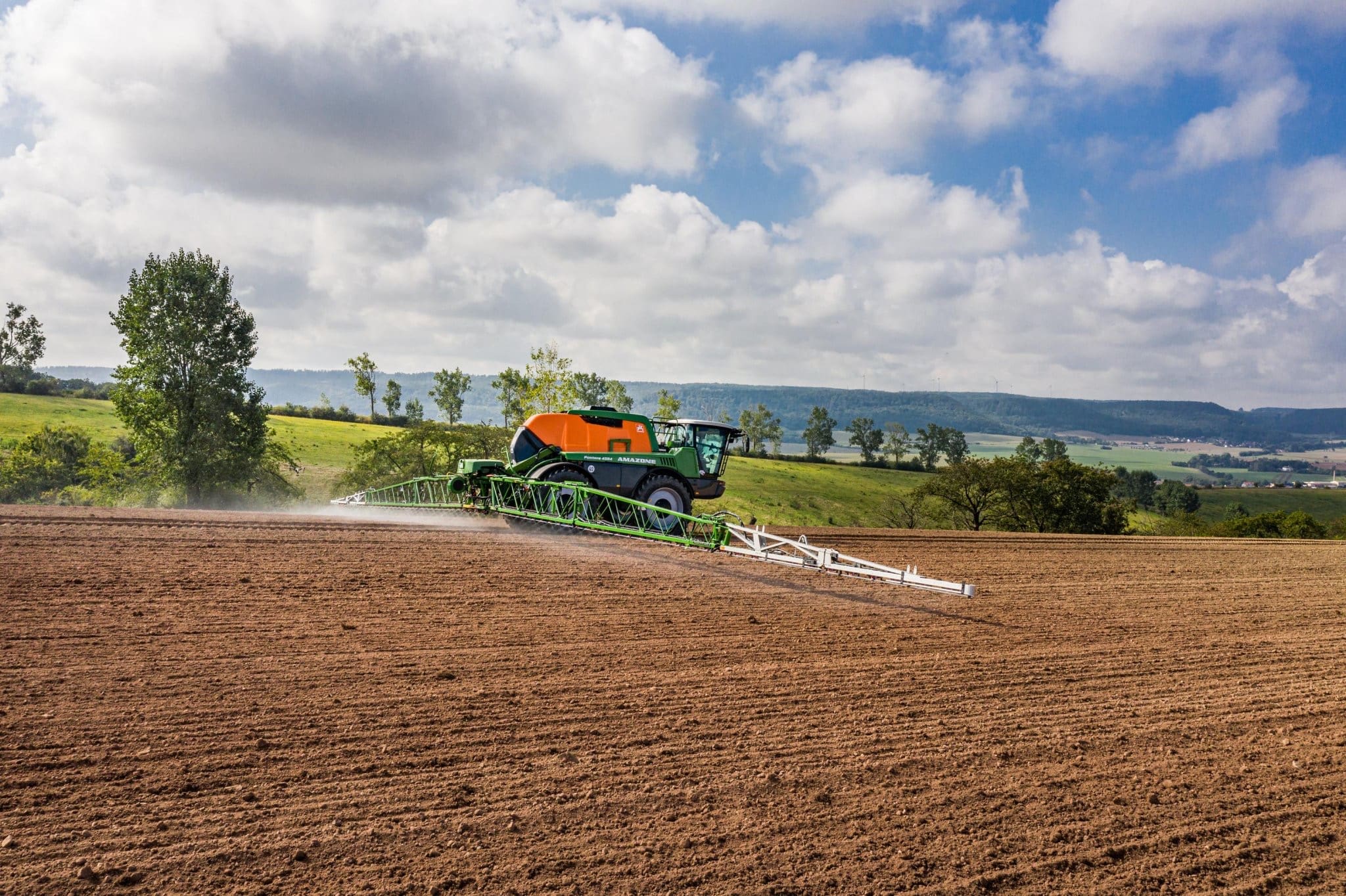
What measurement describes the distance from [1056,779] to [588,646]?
4.74m

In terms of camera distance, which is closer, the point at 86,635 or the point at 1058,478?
the point at 86,635

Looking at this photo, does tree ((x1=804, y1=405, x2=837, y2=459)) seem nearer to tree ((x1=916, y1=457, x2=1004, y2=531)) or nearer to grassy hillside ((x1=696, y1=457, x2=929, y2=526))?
grassy hillside ((x1=696, y1=457, x2=929, y2=526))

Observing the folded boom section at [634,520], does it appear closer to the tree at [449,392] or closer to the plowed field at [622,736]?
the plowed field at [622,736]

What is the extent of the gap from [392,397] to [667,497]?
73882 millimetres

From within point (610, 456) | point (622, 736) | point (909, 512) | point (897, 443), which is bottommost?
point (909, 512)

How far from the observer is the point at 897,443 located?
107m

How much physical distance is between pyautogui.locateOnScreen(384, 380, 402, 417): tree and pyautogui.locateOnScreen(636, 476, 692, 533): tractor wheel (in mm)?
71145

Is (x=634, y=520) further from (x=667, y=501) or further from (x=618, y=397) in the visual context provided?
(x=618, y=397)

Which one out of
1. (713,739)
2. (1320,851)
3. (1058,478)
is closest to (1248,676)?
(1320,851)

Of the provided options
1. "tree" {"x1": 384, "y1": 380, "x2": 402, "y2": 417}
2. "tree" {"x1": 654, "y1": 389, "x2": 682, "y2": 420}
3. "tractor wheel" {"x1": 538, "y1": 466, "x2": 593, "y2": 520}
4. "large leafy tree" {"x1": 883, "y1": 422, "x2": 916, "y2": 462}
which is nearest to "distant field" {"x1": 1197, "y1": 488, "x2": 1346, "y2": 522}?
"large leafy tree" {"x1": 883, "y1": 422, "x2": 916, "y2": 462}

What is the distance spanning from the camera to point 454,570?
11969 mm

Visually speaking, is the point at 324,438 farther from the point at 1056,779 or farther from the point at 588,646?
the point at 1056,779

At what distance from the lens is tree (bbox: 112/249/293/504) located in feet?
98.6

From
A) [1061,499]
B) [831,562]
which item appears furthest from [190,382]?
[1061,499]
